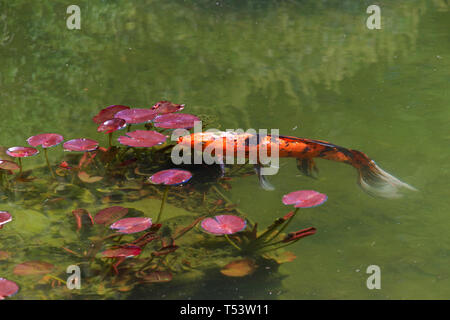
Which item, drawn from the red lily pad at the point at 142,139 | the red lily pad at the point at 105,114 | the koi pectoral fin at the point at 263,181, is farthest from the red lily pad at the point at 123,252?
the red lily pad at the point at 105,114

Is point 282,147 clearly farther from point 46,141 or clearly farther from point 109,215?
point 46,141

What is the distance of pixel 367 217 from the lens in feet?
5.58

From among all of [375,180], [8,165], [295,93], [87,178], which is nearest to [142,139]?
[87,178]

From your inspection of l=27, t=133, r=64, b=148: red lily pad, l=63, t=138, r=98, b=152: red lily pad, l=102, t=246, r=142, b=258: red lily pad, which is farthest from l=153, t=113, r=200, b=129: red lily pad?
l=102, t=246, r=142, b=258: red lily pad

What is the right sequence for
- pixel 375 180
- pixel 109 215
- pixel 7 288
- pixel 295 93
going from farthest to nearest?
pixel 295 93 → pixel 375 180 → pixel 109 215 → pixel 7 288

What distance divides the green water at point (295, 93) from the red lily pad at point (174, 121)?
1.02ft

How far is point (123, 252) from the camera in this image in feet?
4.64

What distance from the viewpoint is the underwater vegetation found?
146 centimetres

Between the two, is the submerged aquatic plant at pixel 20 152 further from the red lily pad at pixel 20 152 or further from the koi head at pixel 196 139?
the koi head at pixel 196 139

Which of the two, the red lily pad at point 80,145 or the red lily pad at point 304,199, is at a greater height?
the red lily pad at point 80,145

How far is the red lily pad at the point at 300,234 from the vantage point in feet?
4.99

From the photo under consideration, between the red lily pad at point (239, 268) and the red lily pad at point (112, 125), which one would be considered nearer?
the red lily pad at point (239, 268)

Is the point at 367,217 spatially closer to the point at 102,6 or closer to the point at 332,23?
the point at 332,23

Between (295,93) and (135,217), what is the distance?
4.10 ft
